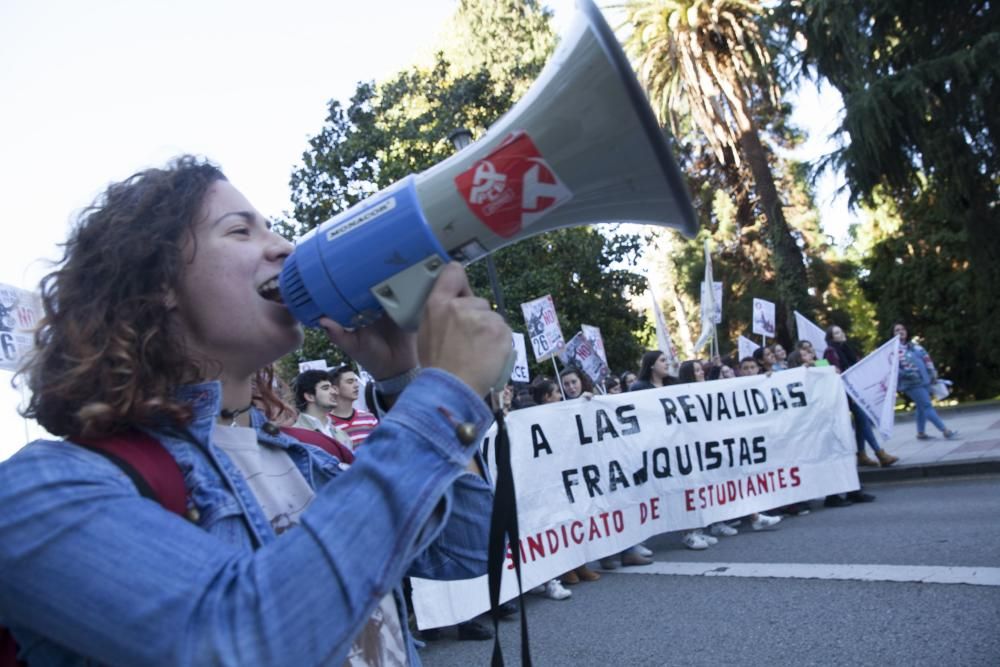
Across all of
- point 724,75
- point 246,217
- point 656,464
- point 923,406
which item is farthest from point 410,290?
point 724,75

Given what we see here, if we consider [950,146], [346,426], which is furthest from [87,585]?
[950,146]

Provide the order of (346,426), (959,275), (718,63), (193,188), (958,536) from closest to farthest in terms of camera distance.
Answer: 1. (193,188)
2. (958,536)
3. (346,426)
4. (718,63)
5. (959,275)

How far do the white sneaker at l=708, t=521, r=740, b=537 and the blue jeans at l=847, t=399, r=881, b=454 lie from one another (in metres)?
2.55

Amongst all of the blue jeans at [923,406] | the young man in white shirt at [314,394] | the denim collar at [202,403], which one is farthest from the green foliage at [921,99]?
the denim collar at [202,403]

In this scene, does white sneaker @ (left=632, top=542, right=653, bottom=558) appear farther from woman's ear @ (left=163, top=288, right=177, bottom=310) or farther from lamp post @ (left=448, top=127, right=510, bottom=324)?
woman's ear @ (left=163, top=288, right=177, bottom=310)

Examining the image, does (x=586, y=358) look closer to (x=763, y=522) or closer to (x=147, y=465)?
(x=763, y=522)

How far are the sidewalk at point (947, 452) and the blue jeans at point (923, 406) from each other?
21cm

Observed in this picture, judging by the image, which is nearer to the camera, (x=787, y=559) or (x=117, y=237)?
(x=117, y=237)

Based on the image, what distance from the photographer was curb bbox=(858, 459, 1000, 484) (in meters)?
7.90

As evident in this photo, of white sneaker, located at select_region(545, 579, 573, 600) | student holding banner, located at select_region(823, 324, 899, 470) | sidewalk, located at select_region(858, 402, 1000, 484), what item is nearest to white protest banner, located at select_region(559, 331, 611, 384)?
student holding banner, located at select_region(823, 324, 899, 470)

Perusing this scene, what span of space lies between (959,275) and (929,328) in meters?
1.37

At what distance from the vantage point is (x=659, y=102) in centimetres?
1662

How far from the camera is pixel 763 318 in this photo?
1264 centimetres

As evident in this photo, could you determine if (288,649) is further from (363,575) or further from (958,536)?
(958,536)
